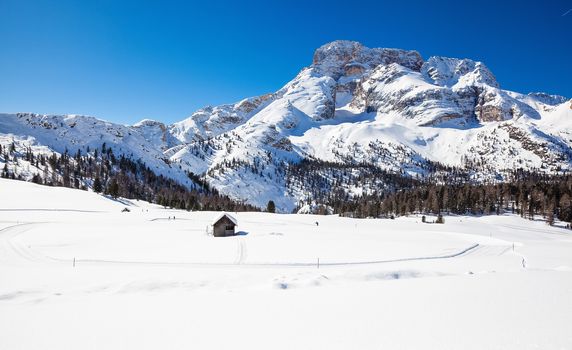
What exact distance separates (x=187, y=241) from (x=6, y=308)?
36538 mm

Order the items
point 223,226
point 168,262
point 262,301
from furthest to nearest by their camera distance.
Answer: point 223,226, point 168,262, point 262,301

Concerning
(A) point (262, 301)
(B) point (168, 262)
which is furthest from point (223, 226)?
(A) point (262, 301)

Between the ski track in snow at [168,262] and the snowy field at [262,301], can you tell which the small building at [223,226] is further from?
the snowy field at [262,301]

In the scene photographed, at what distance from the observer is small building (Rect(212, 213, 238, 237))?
58.1 m

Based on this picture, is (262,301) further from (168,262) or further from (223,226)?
(223,226)

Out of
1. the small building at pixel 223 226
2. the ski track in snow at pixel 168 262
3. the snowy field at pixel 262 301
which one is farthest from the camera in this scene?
the small building at pixel 223 226

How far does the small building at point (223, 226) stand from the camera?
58.1m

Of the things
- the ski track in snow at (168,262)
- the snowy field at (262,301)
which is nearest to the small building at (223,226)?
the ski track in snow at (168,262)

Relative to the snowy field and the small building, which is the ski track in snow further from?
the small building

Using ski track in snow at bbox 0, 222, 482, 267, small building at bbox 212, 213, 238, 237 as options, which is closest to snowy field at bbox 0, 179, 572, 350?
ski track in snow at bbox 0, 222, 482, 267

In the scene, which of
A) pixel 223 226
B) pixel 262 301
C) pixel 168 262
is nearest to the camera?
pixel 262 301

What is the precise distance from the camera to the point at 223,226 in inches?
2318

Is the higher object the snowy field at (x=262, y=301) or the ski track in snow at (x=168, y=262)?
the snowy field at (x=262, y=301)

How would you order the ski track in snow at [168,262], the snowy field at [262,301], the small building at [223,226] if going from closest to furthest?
the snowy field at [262,301]
the ski track in snow at [168,262]
the small building at [223,226]
